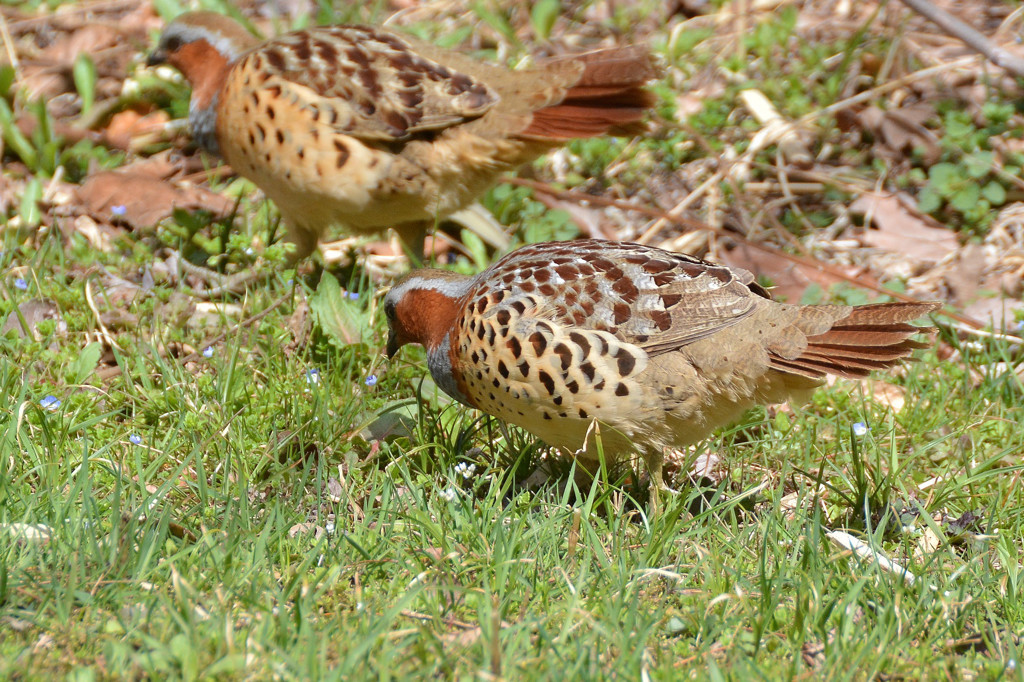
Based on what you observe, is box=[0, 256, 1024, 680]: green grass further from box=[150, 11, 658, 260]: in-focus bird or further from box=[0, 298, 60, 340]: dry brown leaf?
box=[150, 11, 658, 260]: in-focus bird

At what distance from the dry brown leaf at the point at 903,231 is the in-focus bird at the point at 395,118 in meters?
2.01

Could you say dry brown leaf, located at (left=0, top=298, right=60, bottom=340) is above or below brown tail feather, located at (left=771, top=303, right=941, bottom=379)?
below

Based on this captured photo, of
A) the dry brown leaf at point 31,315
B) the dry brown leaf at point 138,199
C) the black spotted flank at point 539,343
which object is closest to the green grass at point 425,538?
the dry brown leaf at point 31,315

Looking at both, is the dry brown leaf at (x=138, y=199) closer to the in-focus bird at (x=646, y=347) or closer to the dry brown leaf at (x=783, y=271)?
the in-focus bird at (x=646, y=347)

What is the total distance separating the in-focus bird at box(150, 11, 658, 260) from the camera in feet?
17.5

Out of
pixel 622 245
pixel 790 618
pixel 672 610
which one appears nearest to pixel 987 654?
pixel 790 618

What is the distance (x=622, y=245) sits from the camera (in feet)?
13.4

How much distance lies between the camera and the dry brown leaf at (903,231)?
6297mm

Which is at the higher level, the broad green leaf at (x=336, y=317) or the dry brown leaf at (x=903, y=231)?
the broad green leaf at (x=336, y=317)

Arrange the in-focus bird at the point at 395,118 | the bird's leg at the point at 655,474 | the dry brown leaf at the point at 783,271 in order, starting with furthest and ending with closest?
the dry brown leaf at the point at 783,271 → the in-focus bird at the point at 395,118 → the bird's leg at the point at 655,474

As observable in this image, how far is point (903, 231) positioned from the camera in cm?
645

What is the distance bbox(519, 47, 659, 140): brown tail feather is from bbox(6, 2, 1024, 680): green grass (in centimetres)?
134

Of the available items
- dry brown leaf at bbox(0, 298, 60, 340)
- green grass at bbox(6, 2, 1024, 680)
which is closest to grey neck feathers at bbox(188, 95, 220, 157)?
green grass at bbox(6, 2, 1024, 680)

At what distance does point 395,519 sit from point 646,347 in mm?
1066
